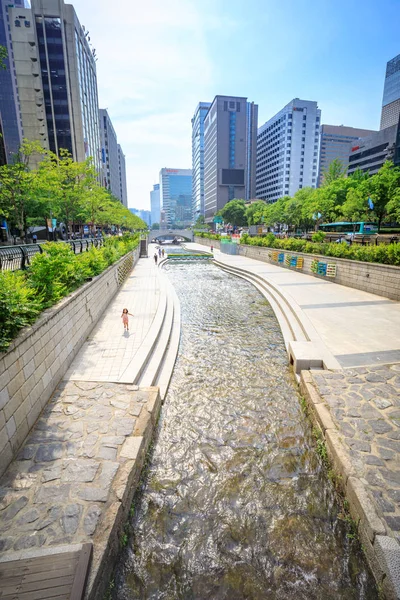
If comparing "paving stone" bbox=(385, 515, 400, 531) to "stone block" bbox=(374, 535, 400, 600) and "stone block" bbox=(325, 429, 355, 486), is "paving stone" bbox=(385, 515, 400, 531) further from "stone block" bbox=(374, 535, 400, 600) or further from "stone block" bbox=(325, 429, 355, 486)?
"stone block" bbox=(325, 429, 355, 486)

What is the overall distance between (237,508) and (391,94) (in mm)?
174491

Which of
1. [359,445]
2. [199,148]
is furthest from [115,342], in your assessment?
[199,148]

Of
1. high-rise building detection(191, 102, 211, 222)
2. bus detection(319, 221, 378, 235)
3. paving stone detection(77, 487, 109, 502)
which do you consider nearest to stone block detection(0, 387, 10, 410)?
paving stone detection(77, 487, 109, 502)

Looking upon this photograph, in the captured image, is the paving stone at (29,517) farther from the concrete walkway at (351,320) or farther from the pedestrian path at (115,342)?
the concrete walkway at (351,320)

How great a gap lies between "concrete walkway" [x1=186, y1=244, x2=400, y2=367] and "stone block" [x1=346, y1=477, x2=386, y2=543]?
395 cm

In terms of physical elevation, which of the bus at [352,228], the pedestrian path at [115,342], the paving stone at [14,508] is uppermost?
the bus at [352,228]

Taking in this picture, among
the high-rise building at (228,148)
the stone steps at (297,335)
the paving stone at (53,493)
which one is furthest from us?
the high-rise building at (228,148)

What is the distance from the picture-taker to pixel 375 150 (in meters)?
90.4

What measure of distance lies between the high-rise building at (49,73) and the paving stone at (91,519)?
7573cm

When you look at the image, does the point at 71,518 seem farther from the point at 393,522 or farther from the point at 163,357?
the point at 163,357

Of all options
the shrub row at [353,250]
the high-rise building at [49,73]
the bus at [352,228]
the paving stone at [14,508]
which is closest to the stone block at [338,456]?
the paving stone at [14,508]

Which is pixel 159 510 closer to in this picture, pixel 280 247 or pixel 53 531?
pixel 53 531

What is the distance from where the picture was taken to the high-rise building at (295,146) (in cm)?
12106

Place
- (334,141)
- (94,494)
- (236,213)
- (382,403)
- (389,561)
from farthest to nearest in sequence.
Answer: (334,141)
(236,213)
(382,403)
(94,494)
(389,561)
